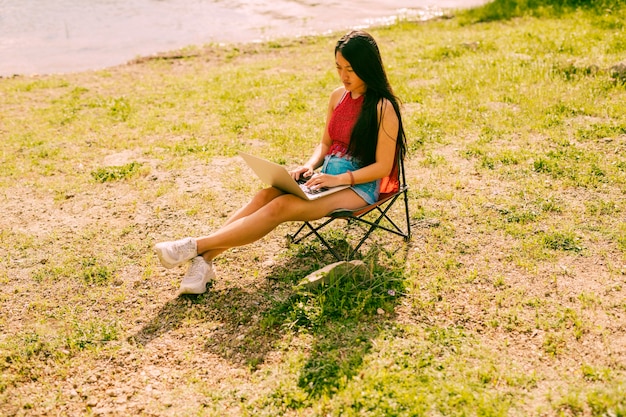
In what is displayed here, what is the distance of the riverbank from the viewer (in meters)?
3.69

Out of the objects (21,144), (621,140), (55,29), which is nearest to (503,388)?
(621,140)

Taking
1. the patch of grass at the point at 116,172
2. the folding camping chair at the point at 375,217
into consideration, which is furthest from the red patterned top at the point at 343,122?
the patch of grass at the point at 116,172

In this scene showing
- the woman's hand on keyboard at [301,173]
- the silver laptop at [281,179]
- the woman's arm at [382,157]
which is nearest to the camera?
the silver laptop at [281,179]

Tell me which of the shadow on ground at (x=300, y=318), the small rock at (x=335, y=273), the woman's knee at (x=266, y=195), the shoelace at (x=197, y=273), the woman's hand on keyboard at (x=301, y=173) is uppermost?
the woman's hand on keyboard at (x=301, y=173)

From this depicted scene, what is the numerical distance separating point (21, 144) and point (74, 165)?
3.81 ft

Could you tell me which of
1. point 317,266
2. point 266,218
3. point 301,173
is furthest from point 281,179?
point 317,266

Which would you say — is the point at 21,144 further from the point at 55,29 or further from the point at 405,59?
the point at 55,29

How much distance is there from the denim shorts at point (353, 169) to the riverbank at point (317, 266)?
560 millimetres

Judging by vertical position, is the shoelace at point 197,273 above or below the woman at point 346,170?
below

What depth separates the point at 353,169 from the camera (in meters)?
4.80

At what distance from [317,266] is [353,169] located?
2.84 feet

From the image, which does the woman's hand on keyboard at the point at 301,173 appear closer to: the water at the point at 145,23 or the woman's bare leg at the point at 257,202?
the woman's bare leg at the point at 257,202

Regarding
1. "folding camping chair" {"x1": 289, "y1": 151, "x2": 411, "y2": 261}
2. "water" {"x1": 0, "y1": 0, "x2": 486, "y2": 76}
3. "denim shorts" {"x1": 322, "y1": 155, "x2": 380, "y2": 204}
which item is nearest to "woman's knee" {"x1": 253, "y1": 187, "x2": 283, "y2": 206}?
"folding camping chair" {"x1": 289, "y1": 151, "x2": 411, "y2": 261}

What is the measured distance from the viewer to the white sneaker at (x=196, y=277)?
14.9 ft
